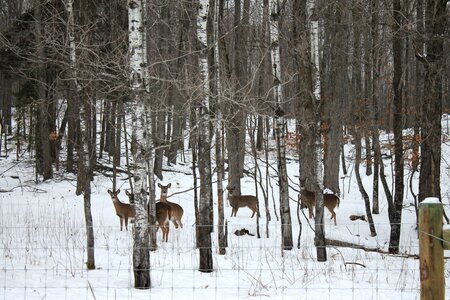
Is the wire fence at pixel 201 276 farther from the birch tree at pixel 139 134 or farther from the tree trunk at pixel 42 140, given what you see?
the tree trunk at pixel 42 140

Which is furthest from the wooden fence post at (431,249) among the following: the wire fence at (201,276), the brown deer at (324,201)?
the brown deer at (324,201)

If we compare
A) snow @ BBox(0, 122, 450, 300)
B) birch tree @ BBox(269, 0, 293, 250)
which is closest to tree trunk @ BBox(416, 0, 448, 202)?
snow @ BBox(0, 122, 450, 300)

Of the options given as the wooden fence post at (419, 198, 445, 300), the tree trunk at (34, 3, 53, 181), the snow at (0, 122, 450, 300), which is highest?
the tree trunk at (34, 3, 53, 181)

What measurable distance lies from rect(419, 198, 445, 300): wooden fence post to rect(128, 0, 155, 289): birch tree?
14.2 feet

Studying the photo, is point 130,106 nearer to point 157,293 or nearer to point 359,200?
point 157,293

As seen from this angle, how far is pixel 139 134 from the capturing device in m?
7.33

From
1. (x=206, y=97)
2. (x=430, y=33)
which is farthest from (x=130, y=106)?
(x=430, y=33)

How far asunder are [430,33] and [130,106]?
6446 mm

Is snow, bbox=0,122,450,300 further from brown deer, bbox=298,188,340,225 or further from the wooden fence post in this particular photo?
the wooden fence post

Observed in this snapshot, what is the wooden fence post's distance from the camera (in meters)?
4.02

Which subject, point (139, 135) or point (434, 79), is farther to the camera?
point (434, 79)

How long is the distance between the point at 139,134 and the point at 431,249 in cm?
451

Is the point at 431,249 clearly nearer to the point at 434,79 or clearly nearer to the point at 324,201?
the point at 434,79

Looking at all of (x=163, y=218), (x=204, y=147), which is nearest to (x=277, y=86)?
(x=204, y=147)
